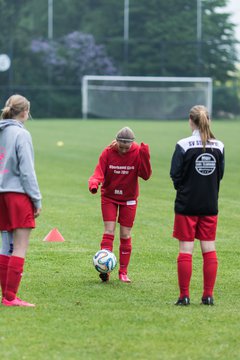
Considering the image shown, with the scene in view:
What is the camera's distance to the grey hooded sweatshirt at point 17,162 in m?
7.96

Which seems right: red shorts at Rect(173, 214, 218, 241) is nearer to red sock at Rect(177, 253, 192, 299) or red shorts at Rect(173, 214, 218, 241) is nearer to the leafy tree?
red sock at Rect(177, 253, 192, 299)

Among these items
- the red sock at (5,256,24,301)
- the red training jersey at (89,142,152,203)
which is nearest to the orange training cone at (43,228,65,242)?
the red training jersey at (89,142,152,203)

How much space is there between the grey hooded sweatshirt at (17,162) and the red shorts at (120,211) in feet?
6.19

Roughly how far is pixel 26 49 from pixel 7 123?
6209 centimetres

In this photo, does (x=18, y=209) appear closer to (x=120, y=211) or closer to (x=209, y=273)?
(x=209, y=273)

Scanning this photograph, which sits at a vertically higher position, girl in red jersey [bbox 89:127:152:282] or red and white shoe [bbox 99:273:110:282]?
girl in red jersey [bbox 89:127:152:282]

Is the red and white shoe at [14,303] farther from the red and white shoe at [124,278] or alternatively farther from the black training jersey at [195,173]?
the red and white shoe at [124,278]

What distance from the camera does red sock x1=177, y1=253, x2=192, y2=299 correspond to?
27.3 ft

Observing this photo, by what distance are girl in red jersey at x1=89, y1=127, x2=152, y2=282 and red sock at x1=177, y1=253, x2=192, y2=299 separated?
1.48m

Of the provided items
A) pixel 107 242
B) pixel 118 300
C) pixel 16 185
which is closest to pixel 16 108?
pixel 16 185

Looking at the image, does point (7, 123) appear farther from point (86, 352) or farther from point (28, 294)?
point (86, 352)

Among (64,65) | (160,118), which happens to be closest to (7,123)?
(160,118)

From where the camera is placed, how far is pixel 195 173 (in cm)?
837

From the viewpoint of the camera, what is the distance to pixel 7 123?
8062mm
